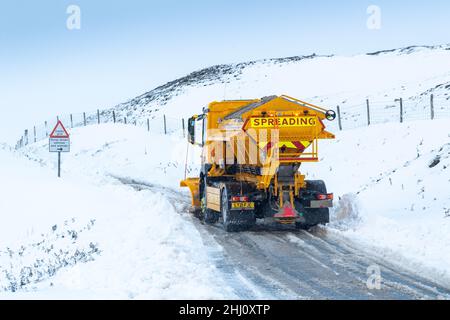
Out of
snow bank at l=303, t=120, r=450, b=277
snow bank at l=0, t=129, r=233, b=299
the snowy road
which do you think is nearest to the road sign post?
snow bank at l=0, t=129, r=233, b=299

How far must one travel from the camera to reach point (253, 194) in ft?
49.3

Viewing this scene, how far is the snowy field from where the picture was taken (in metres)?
9.48

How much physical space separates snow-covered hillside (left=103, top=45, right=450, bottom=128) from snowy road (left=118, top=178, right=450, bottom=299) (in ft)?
96.6

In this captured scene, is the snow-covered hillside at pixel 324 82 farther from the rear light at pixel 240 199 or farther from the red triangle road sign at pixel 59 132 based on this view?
the rear light at pixel 240 199

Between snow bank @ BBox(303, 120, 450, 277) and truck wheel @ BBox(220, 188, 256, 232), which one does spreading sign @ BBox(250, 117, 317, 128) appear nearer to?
truck wheel @ BBox(220, 188, 256, 232)

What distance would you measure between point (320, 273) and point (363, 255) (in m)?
1.84

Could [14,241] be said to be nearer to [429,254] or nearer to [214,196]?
[214,196]

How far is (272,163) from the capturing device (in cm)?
1425

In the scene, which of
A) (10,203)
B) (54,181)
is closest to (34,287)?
(10,203)

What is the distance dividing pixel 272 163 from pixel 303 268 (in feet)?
13.7

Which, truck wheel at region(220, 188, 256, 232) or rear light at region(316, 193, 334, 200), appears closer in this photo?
truck wheel at region(220, 188, 256, 232)

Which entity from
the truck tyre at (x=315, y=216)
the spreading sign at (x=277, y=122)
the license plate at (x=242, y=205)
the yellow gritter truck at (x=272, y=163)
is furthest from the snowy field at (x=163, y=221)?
the spreading sign at (x=277, y=122)

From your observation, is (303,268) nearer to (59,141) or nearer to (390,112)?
(59,141)

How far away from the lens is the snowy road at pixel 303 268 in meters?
8.62
